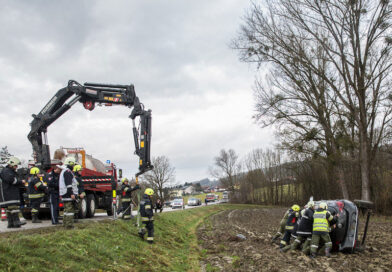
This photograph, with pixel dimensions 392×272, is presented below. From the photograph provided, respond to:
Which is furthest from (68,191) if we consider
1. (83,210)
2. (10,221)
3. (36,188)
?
(83,210)

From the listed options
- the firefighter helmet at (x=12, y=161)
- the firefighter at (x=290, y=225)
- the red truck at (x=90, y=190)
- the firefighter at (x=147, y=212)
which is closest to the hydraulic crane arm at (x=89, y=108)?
the red truck at (x=90, y=190)

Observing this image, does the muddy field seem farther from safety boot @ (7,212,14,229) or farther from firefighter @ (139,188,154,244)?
safety boot @ (7,212,14,229)

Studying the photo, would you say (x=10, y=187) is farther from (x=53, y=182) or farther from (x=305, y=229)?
(x=305, y=229)

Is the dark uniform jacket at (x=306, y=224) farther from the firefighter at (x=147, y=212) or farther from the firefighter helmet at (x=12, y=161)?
the firefighter helmet at (x=12, y=161)

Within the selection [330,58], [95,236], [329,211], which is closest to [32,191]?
[95,236]

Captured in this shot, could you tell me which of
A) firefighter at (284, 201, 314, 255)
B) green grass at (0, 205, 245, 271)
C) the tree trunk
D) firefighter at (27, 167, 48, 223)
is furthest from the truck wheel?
the tree trunk

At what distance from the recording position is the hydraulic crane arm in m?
13.3

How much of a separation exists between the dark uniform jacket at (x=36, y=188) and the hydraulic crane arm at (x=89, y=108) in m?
3.26

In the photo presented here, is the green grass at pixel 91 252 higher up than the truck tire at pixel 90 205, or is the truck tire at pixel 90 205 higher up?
the truck tire at pixel 90 205

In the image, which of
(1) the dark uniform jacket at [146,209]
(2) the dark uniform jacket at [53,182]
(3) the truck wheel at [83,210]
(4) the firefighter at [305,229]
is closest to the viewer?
(2) the dark uniform jacket at [53,182]

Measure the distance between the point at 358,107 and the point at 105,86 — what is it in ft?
50.1

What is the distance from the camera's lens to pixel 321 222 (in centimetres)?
990

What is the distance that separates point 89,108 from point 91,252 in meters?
8.39

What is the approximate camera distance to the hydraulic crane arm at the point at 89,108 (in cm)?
1328
